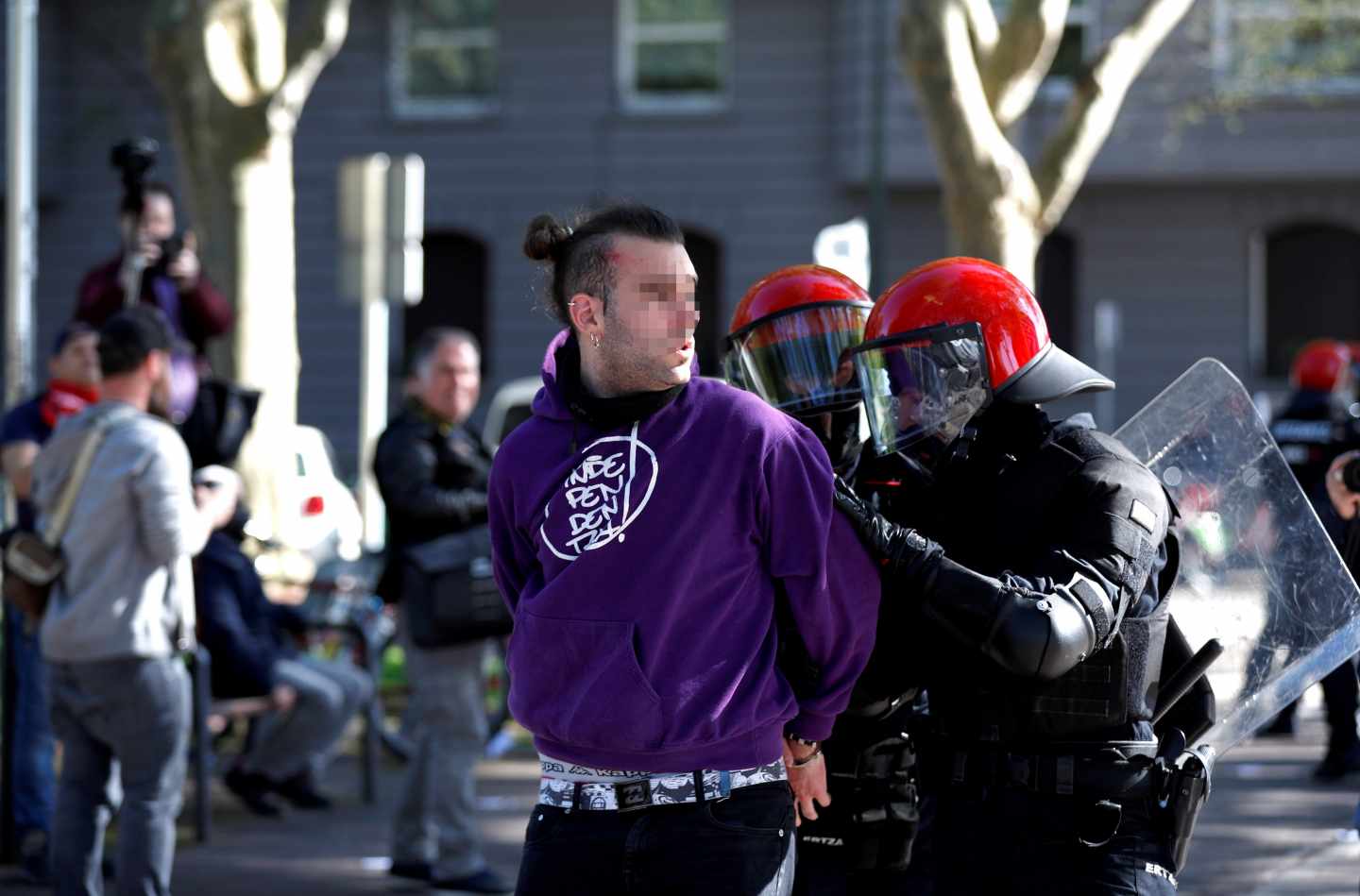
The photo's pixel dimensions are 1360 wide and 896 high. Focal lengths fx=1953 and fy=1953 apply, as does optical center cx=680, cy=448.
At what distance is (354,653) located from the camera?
392 inches

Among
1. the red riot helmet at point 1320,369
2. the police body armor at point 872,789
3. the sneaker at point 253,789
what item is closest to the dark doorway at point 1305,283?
the red riot helmet at point 1320,369

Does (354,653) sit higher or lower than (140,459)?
lower

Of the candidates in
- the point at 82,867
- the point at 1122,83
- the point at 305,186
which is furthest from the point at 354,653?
the point at 305,186

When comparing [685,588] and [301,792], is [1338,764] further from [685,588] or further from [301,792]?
[685,588]

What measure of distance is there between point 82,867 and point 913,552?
3478mm

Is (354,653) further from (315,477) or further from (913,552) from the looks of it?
(913,552)

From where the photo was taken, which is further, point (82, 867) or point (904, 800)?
point (82, 867)

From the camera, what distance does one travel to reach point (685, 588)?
2.89 meters

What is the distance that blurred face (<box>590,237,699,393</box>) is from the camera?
298 centimetres

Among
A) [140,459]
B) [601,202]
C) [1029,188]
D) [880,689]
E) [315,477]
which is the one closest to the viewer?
[601,202]

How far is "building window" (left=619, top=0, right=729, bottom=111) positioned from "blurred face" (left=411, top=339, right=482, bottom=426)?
18.2 metres

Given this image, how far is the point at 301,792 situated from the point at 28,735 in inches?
64.1

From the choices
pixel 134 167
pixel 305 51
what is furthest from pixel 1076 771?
pixel 305 51

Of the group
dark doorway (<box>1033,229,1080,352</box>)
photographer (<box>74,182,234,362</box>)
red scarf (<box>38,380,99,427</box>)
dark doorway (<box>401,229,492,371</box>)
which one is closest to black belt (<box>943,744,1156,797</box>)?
red scarf (<box>38,380,99,427</box>)
